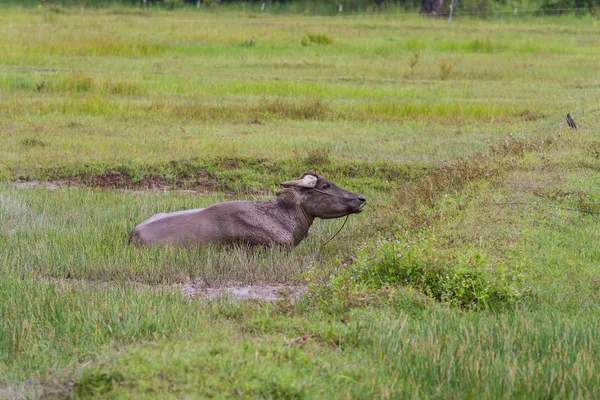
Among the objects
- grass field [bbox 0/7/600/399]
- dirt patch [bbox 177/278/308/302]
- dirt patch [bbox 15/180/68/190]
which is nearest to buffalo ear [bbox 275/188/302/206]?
grass field [bbox 0/7/600/399]

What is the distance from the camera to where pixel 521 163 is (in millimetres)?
10352

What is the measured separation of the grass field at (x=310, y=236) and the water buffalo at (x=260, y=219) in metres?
0.23

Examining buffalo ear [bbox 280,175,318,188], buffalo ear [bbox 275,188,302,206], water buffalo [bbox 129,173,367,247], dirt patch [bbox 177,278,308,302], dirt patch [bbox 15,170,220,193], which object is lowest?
dirt patch [bbox 15,170,220,193]

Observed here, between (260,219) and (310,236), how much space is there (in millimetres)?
745

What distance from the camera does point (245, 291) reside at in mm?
6863

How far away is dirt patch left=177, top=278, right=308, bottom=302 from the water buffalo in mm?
917

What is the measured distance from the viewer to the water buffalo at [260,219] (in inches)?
314

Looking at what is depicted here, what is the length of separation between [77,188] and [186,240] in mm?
3417

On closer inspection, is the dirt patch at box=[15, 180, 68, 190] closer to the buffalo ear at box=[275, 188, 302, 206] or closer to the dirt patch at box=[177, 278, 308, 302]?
the buffalo ear at box=[275, 188, 302, 206]

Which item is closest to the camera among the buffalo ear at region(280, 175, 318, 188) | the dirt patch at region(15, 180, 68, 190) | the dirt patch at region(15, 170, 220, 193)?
the buffalo ear at region(280, 175, 318, 188)

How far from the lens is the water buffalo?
7.98 meters

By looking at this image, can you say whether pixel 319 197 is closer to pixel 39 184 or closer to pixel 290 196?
pixel 290 196

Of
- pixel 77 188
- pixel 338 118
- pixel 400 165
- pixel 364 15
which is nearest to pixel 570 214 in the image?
pixel 400 165

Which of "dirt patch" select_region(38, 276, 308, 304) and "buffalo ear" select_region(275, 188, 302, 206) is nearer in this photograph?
"dirt patch" select_region(38, 276, 308, 304)
